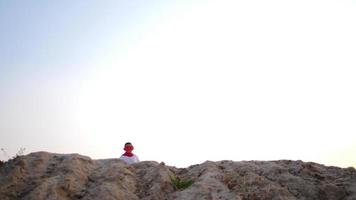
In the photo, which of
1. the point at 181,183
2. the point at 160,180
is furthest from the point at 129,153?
the point at 181,183

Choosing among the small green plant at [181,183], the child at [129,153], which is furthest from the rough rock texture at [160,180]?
the child at [129,153]

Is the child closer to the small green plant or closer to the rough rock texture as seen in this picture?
the rough rock texture

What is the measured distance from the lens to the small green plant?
8428 mm

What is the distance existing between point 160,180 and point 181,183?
0.42 m

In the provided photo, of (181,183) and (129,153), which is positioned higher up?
(129,153)

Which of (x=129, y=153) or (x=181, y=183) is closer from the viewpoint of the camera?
(x=181, y=183)

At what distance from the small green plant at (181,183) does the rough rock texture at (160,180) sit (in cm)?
A: 11

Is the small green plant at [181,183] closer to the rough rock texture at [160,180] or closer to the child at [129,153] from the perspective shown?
the rough rock texture at [160,180]

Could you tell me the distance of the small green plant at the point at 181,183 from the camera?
8.43m

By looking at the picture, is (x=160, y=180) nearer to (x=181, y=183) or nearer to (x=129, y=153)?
(x=181, y=183)

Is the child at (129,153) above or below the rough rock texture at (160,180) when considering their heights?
above

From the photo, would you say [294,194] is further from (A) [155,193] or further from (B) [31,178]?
(B) [31,178]

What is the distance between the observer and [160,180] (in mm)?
8500

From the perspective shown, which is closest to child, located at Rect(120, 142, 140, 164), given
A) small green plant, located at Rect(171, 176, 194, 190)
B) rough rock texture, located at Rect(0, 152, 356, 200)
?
rough rock texture, located at Rect(0, 152, 356, 200)
